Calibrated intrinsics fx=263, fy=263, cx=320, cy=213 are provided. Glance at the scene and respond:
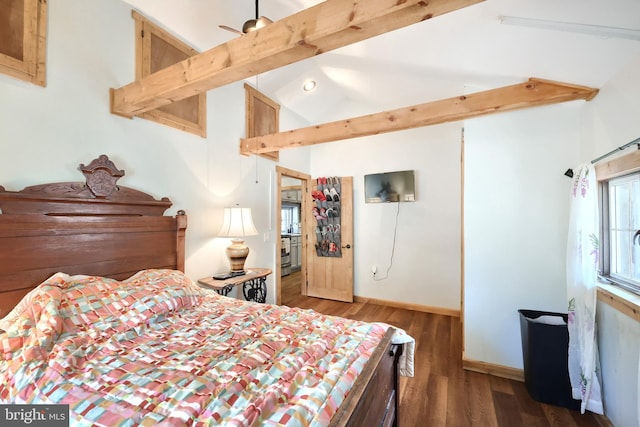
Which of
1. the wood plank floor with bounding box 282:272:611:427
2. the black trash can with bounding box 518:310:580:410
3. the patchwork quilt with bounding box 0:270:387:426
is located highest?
the patchwork quilt with bounding box 0:270:387:426

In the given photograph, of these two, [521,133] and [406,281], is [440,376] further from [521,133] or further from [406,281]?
[521,133]

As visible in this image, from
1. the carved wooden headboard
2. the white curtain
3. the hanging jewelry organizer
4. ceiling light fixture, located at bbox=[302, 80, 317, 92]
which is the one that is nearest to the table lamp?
the carved wooden headboard

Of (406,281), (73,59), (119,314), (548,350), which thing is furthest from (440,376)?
(73,59)

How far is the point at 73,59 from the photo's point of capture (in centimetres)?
176

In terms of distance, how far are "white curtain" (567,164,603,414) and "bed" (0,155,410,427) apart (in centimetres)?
134

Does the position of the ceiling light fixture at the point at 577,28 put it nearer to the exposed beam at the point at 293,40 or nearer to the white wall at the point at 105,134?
the exposed beam at the point at 293,40

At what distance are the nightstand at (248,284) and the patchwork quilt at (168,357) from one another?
2.12 ft

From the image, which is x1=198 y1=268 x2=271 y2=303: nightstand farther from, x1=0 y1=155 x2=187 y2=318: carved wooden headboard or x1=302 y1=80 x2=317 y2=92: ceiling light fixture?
x1=302 y1=80 x2=317 y2=92: ceiling light fixture

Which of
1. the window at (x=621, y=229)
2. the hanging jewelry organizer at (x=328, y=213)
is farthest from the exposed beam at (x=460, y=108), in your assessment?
the hanging jewelry organizer at (x=328, y=213)

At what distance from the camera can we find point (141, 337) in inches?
54.4

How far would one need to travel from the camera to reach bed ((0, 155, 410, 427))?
2.86 ft
